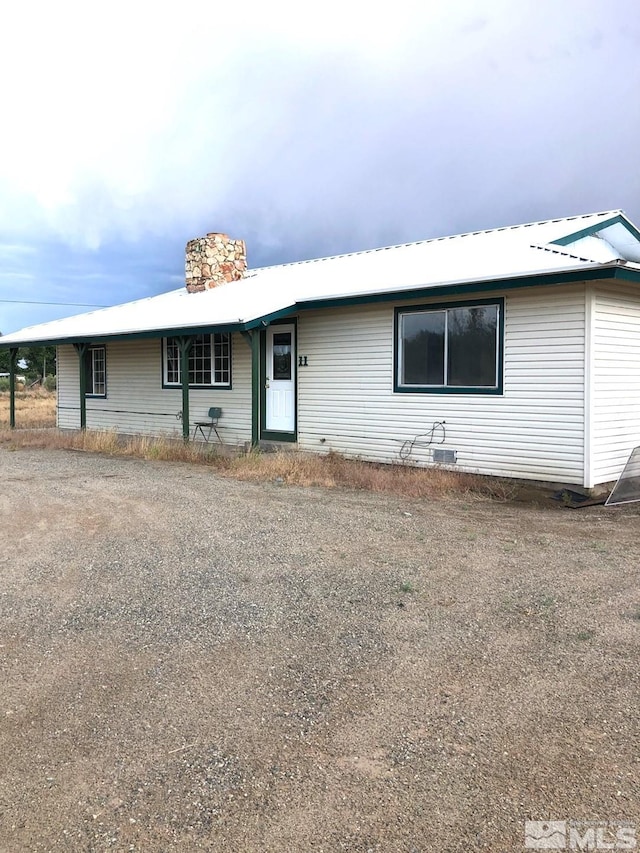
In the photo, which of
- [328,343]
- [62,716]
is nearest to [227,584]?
[62,716]

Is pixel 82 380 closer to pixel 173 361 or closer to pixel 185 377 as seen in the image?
pixel 173 361

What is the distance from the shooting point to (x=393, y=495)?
9312 millimetres

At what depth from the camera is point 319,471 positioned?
422 inches

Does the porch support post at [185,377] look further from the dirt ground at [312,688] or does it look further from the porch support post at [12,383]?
the dirt ground at [312,688]

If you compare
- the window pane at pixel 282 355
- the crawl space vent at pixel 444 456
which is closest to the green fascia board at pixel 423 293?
the window pane at pixel 282 355

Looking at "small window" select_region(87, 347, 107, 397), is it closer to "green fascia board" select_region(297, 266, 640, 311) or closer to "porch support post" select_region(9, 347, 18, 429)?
"porch support post" select_region(9, 347, 18, 429)

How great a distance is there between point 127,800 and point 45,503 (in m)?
6.22

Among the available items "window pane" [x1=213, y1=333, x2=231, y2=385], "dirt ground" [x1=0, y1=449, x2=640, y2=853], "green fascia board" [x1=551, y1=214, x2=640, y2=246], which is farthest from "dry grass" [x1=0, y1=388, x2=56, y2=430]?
"green fascia board" [x1=551, y1=214, x2=640, y2=246]

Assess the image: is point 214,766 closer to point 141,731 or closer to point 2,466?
point 141,731

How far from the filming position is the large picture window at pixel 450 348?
10125 mm

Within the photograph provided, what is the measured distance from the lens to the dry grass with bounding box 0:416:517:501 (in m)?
9.62

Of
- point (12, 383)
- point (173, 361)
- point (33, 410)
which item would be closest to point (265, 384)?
point (173, 361)

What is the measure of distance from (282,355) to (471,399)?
4245 millimetres

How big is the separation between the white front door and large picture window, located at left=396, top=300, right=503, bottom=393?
2532mm
